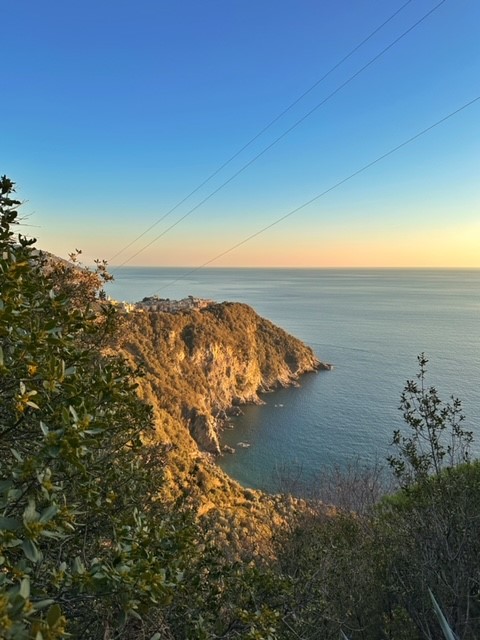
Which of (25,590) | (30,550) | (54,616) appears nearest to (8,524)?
(30,550)

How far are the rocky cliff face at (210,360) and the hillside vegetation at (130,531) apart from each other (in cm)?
3095

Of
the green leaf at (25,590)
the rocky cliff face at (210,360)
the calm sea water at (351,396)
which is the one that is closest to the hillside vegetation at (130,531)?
the green leaf at (25,590)

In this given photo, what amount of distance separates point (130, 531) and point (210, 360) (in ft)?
186

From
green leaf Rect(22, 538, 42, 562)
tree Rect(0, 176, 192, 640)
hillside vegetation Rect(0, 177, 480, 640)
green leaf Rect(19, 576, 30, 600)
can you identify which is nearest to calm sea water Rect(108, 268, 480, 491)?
hillside vegetation Rect(0, 177, 480, 640)

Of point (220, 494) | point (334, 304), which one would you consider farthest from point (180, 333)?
point (334, 304)

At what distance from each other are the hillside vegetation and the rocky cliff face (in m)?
31.0

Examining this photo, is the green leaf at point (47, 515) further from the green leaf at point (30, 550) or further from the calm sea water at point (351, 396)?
the calm sea water at point (351, 396)

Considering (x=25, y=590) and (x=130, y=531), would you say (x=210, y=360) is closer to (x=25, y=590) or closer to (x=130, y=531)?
(x=130, y=531)

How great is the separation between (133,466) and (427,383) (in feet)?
155

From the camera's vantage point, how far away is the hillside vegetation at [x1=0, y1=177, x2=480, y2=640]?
2191 millimetres

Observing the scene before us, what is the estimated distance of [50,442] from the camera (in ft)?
6.79

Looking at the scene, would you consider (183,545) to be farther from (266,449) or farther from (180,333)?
(180,333)

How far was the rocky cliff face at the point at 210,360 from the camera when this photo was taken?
153 ft

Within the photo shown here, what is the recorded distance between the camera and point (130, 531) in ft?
9.56
